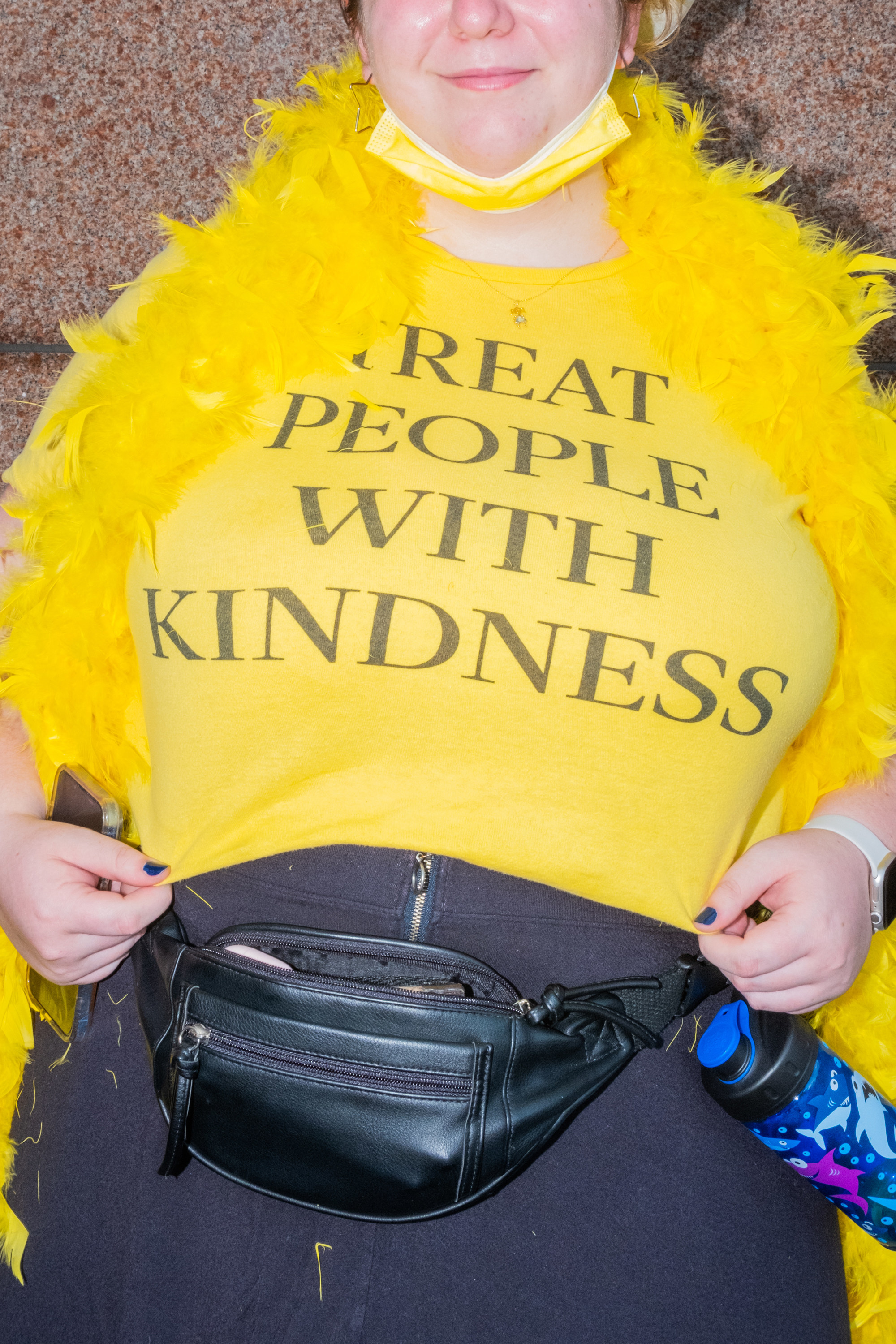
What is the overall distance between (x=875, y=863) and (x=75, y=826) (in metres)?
0.74

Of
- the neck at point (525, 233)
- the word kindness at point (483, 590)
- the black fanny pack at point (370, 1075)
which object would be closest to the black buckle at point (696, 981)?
the black fanny pack at point (370, 1075)

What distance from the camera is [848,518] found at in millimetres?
978

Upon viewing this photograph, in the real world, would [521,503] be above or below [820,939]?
above

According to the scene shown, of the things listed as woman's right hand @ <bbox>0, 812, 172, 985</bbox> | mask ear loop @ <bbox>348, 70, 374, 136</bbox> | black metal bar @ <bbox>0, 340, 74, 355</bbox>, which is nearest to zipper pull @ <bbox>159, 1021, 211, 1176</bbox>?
woman's right hand @ <bbox>0, 812, 172, 985</bbox>

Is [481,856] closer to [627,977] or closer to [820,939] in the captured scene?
[627,977]

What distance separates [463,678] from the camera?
2.78 feet

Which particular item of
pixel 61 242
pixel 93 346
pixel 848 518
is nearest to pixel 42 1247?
pixel 93 346

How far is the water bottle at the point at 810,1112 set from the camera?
2.76 feet

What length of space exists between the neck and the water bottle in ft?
2.54

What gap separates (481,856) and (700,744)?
21cm

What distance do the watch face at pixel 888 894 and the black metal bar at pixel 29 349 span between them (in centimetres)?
130

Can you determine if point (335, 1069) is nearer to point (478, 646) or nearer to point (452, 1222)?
point (452, 1222)

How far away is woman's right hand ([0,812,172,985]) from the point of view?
0.89 m

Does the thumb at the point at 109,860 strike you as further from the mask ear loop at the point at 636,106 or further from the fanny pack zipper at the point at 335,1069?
the mask ear loop at the point at 636,106
